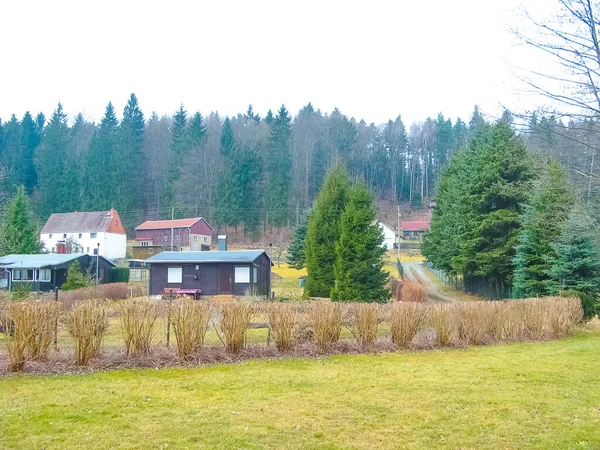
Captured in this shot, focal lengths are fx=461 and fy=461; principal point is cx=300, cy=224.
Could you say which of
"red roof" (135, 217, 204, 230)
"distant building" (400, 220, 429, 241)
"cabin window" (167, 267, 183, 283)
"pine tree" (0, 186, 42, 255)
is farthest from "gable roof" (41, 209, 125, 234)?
"distant building" (400, 220, 429, 241)

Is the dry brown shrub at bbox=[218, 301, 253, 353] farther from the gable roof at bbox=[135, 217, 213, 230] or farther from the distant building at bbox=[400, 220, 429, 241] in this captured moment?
the distant building at bbox=[400, 220, 429, 241]

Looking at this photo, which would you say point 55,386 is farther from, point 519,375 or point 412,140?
point 412,140

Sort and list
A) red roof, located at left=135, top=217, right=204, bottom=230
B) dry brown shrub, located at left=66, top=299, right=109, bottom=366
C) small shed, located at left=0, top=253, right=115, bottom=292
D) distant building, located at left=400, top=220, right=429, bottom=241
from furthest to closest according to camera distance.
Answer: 1. distant building, located at left=400, top=220, right=429, bottom=241
2. red roof, located at left=135, top=217, right=204, bottom=230
3. small shed, located at left=0, top=253, right=115, bottom=292
4. dry brown shrub, located at left=66, top=299, right=109, bottom=366

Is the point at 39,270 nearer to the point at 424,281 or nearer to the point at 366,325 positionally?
the point at 424,281

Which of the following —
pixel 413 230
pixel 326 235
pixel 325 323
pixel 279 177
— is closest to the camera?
pixel 325 323

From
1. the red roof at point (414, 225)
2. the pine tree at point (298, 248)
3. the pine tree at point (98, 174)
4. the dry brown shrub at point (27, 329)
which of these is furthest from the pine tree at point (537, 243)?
the pine tree at point (98, 174)

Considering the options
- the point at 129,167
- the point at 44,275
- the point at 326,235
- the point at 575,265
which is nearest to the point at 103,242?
the point at 129,167

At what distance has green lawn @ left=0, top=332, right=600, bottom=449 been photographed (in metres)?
4.97

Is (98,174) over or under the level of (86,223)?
over

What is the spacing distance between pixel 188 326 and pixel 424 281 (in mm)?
30284

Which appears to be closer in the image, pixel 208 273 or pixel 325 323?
pixel 325 323

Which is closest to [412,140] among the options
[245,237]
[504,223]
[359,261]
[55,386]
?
[245,237]

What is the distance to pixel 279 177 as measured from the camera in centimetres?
5766

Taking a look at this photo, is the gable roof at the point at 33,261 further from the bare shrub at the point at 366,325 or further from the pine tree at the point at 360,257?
the bare shrub at the point at 366,325
